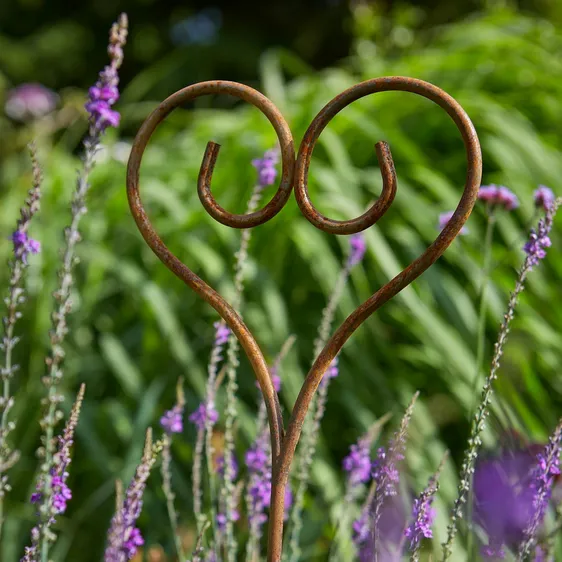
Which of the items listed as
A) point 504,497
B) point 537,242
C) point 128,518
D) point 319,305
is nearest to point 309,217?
point 537,242

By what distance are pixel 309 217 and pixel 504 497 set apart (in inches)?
20.1

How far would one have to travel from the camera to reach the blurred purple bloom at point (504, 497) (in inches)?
36.7

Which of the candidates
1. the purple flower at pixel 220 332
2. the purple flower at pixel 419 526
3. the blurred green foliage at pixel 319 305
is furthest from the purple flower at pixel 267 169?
the blurred green foliage at pixel 319 305

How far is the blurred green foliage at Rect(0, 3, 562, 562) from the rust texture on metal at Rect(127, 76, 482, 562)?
2.59 feet

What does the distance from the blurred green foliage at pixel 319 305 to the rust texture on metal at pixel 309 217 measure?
79 cm

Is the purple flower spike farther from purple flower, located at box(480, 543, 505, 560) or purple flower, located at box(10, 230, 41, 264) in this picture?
purple flower, located at box(480, 543, 505, 560)

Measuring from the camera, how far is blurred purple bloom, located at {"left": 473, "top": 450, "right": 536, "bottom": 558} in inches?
36.7

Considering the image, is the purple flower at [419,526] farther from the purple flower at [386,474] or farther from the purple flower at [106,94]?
the purple flower at [106,94]

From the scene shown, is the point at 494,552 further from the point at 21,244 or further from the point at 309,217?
the point at 21,244

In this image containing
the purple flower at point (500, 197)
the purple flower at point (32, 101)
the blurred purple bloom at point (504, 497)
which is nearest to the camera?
the blurred purple bloom at point (504, 497)

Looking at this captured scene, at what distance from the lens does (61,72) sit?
29.0ft

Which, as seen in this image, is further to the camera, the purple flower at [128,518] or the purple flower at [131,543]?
the purple flower at [131,543]

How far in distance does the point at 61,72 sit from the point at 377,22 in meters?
6.24

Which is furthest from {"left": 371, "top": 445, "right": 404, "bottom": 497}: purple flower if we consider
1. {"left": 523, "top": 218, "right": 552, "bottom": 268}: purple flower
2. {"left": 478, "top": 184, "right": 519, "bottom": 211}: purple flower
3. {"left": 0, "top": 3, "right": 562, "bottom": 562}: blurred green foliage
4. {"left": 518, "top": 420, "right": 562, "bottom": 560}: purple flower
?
{"left": 0, "top": 3, "right": 562, "bottom": 562}: blurred green foliage
